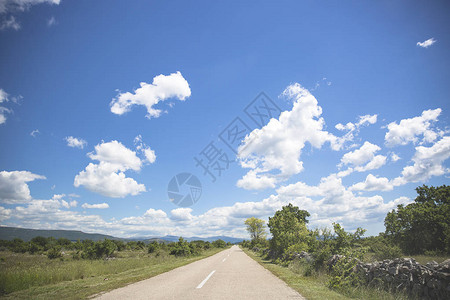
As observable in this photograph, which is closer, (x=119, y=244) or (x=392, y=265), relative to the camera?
(x=392, y=265)

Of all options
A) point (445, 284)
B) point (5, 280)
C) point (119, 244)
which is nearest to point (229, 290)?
point (445, 284)

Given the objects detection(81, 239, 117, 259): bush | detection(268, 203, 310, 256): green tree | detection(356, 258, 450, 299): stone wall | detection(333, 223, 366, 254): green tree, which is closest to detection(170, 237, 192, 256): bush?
detection(81, 239, 117, 259): bush

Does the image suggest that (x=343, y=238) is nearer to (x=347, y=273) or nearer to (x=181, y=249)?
(x=347, y=273)

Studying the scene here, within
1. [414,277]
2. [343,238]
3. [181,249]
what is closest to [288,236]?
[343,238]

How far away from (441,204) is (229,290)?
4167 cm

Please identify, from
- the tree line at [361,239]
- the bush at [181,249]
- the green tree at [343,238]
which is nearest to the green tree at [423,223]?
the tree line at [361,239]

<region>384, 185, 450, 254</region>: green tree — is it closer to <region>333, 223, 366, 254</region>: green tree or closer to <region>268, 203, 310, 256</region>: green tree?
<region>268, 203, 310, 256</region>: green tree

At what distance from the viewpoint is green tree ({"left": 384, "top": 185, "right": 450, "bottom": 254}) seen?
2905cm

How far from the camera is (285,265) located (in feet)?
58.0

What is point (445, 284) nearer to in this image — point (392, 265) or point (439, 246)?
point (392, 265)

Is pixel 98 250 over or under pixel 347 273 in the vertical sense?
under

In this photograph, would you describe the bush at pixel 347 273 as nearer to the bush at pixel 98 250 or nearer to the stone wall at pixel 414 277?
the stone wall at pixel 414 277

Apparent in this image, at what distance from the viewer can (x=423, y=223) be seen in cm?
3127

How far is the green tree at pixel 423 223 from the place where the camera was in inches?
1144
